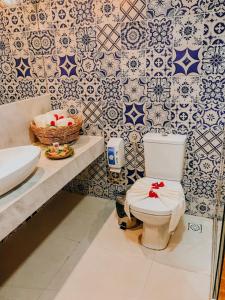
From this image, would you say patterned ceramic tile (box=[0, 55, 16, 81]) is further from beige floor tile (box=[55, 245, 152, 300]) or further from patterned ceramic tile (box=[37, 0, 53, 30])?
beige floor tile (box=[55, 245, 152, 300])

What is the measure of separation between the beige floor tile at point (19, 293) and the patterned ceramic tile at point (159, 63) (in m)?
1.75

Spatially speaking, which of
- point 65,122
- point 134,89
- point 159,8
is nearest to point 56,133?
point 65,122

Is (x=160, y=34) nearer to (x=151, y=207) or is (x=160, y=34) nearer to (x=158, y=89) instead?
(x=158, y=89)

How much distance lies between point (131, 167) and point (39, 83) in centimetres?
119

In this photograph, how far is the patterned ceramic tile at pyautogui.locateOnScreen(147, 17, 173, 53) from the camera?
1.76 meters

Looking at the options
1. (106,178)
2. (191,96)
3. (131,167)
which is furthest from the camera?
(106,178)

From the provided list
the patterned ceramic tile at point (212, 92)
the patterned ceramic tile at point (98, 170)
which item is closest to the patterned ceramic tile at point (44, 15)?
the patterned ceramic tile at point (98, 170)

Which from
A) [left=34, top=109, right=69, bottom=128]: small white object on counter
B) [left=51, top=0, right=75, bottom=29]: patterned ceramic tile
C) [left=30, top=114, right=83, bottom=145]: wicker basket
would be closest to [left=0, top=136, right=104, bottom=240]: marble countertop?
[left=30, top=114, right=83, bottom=145]: wicker basket

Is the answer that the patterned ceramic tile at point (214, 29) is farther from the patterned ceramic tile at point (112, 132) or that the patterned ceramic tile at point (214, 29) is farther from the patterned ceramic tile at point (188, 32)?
the patterned ceramic tile at point (112, 132)

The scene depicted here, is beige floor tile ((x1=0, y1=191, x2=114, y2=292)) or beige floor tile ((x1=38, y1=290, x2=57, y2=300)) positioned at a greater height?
beige floor tile ((x1=0, y1=191, x2=114, y2=292))

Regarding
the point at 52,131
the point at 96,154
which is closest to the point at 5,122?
the point at 52,131

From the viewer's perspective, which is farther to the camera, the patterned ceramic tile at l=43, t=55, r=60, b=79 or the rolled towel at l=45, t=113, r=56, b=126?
the patterned ceramic tile at l=43, t=55, r=60, b=79

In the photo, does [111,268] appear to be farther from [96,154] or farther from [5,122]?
[5,122]

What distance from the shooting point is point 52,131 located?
1.91m
